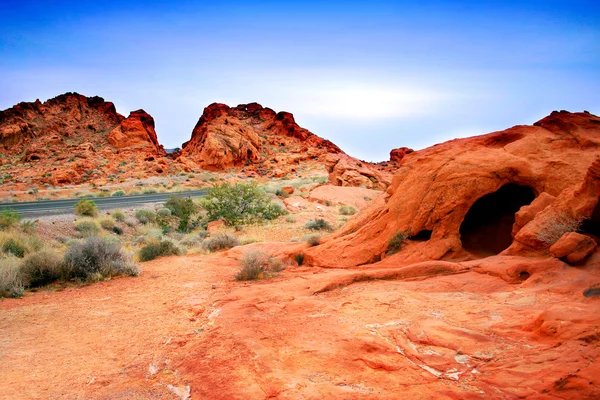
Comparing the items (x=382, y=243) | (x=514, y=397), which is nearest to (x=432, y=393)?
(x=514, y=397)

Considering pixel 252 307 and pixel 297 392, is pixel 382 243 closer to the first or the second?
pixel 252 307

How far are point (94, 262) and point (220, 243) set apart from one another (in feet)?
17.8

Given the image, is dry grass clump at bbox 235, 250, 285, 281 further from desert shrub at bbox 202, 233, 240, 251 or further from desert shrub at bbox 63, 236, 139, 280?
desert shrub at bbox 202, 233, 240, 251

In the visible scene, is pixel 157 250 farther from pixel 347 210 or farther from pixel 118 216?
pixel 347 210

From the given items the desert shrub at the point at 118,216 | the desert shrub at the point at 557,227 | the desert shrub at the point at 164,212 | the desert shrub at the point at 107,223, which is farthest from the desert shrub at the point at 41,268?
the desert shrub at the point at 164,212

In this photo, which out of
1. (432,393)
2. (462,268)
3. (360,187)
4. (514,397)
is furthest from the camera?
(360,187)

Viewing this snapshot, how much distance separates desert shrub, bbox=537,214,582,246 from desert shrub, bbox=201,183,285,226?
17.4 metres

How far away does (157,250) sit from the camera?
15180mm

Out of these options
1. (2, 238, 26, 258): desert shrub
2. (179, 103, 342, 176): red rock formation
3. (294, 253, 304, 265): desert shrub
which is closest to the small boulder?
(294, 253, 304, 265): desert shrub

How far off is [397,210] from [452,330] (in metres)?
6.00

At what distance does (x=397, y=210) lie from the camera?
11.5 meters

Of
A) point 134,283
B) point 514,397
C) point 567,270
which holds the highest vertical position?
point 567,270

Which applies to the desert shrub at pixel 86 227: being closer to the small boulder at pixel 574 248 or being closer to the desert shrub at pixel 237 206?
the desert shrub at pixel 237 206

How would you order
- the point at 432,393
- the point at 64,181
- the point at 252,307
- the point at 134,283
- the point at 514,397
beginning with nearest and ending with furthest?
the point at 514,397 → the point at 432,393 → the point at 252,307 → the point at 134,283 → the point at 64,181
